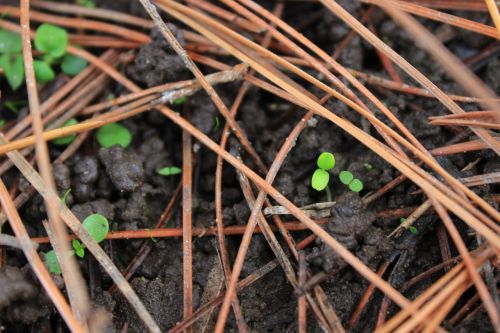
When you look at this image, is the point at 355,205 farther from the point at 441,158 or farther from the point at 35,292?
the point at 35,292

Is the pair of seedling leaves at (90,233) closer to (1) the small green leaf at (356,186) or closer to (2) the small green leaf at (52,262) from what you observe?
(2) the small green leaf at (52,262)

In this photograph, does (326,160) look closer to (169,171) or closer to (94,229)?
(169,171)

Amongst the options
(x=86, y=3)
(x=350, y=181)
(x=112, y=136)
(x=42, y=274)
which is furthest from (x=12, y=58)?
(x=350, y=181)

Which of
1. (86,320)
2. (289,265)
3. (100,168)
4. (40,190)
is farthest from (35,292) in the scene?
(289,265)

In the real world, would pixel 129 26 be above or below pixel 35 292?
above

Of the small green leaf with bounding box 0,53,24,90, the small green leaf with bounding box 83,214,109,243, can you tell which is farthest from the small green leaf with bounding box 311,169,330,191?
the small green leaf with bounding box 0,53,24,90

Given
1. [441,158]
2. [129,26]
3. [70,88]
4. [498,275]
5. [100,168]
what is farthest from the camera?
[129,26]
